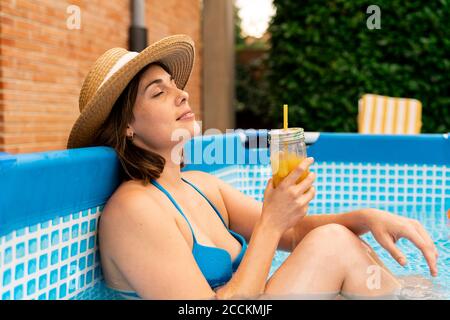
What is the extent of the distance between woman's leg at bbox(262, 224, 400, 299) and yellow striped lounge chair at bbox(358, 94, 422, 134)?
3.02 metres

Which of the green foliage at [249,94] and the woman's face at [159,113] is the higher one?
the green foliage at [249,94]

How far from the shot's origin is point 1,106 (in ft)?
11.5

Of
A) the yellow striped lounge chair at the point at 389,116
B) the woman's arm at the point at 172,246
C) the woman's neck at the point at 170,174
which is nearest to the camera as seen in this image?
the woman's arm at the point at 172,246

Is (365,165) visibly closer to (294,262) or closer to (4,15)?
(294,262)

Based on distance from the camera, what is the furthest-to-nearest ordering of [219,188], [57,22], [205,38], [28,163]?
[205,38], [57,22], [219,188], [28,163]

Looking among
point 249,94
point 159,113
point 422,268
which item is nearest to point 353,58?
point 249,94

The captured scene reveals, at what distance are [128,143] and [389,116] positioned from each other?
10.7ft

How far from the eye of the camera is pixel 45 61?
4000mm

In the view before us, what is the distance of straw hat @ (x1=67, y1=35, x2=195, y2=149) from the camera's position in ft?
5.19

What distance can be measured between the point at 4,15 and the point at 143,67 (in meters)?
2.24

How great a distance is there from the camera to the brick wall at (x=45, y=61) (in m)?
3.56

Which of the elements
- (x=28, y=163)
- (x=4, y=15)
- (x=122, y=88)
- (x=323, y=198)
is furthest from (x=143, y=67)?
(x=4, y=15)

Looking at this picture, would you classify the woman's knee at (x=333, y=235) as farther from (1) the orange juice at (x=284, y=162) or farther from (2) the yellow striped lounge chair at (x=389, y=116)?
(2) the yellow striped lounge chair at (x=389, y=116)

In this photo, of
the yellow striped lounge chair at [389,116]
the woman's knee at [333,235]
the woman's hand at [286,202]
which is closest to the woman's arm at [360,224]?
the woman's knee at [333,235]
